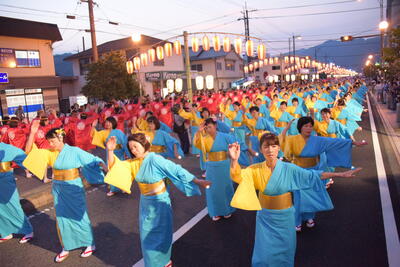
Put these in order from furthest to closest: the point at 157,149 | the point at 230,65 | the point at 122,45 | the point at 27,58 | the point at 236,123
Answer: the point at 230,65, the point at 122,45, the point at 27,58, the point at 236,123, the point at 157,149

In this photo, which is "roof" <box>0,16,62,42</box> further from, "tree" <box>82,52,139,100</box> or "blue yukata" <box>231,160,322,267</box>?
"blue yukata" <box>231,160,322,267</box>

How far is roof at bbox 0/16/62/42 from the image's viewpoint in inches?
792

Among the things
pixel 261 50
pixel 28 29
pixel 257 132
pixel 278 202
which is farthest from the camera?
pixel 28 29

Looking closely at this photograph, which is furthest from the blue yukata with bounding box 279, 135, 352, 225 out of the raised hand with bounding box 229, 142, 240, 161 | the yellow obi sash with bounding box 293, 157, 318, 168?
the raised hand with bounding box 229, 142, 240, 161

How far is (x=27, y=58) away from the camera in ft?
70.5

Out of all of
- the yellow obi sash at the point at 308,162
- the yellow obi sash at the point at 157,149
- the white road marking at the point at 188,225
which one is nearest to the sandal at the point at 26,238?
the white road marking at the point at 188,225

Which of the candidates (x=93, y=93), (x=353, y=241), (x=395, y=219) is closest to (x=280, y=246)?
(x=353, y=241)

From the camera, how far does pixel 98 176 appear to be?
4922 mm

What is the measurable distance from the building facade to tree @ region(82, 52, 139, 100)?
3.63m

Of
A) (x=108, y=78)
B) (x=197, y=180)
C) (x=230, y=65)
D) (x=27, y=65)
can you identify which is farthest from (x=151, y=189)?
(x=230, y=65)

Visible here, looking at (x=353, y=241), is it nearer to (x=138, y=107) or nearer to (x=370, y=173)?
(x=370, y=173)

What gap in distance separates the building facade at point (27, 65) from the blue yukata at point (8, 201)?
16.1 metres

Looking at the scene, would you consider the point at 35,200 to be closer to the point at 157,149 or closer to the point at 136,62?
the point at 157,149

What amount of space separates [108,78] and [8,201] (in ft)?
53.2
